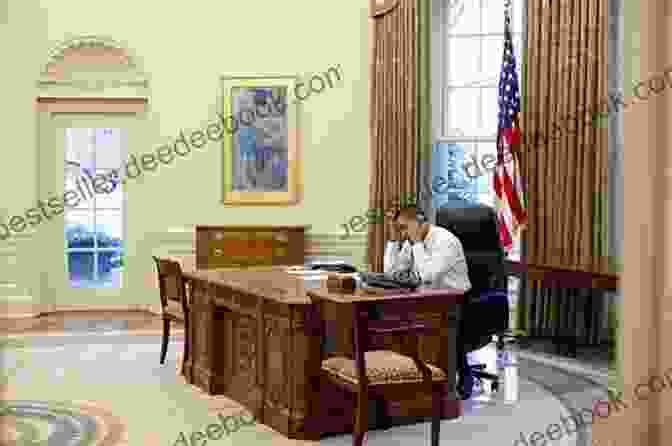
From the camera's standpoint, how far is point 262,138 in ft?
33.3

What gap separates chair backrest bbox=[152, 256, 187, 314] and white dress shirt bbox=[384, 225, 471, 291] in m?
1.80

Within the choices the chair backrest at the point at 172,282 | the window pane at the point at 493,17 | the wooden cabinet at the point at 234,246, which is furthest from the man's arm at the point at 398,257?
the window pane at the point at 493,17

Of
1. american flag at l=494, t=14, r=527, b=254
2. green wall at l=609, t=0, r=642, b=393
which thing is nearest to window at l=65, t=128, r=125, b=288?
american flag at l=494, t=14, r=527, b=254

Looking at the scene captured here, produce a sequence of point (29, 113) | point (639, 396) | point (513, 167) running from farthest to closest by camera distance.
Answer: point (29, 113) < point (513, 167) < point (639, 396)

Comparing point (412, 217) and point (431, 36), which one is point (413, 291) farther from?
point (431, 36)

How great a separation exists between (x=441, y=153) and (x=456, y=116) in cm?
45

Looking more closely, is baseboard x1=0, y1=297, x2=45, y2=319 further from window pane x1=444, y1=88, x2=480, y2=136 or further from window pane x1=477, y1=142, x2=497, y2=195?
window pane x1=477, y1=142, x2=497, y2=195

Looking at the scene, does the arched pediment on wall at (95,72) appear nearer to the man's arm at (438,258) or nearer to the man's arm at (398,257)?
the man's arm at (398,257)

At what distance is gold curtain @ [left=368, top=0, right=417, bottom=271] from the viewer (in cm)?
948

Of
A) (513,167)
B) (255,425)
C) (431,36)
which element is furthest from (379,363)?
(431,36)

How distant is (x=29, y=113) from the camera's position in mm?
10039

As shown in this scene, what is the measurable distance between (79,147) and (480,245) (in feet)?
19.6

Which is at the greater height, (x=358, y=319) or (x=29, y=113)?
(x=29, y=113)

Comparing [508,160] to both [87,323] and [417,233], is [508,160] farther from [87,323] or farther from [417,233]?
[87,323]
